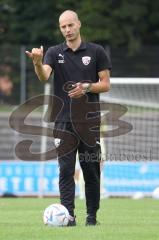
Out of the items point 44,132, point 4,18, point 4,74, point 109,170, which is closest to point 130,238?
point 44,132

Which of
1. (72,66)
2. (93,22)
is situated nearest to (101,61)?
(72,66)

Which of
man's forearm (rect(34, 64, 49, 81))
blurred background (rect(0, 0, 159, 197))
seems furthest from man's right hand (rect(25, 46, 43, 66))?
blurred background (rect(0, 0, 159, 197))

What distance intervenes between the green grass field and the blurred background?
4.03 meters

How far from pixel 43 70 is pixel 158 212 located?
338cm

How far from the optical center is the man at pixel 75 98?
8.82 m

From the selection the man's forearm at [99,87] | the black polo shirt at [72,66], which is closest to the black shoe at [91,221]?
the black polo shirt at [72,66]

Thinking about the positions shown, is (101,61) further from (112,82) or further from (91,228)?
(112,82)

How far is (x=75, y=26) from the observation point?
28.8ft

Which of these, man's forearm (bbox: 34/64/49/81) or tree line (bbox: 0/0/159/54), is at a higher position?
man's forearm (bbox: 34/64/49/81)

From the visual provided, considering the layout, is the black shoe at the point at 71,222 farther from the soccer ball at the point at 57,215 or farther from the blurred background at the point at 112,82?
the blurred background at the point at 112,82

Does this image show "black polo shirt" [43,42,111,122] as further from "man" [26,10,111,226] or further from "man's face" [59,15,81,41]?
"man's face" [59,15,81,41]

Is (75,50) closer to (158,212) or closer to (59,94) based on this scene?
(59,94)

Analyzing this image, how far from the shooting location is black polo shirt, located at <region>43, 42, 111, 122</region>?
29.1 ft

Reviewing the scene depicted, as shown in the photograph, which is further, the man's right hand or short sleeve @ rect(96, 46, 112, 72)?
short sleeve @ rect(96, 46, 112, 72)
